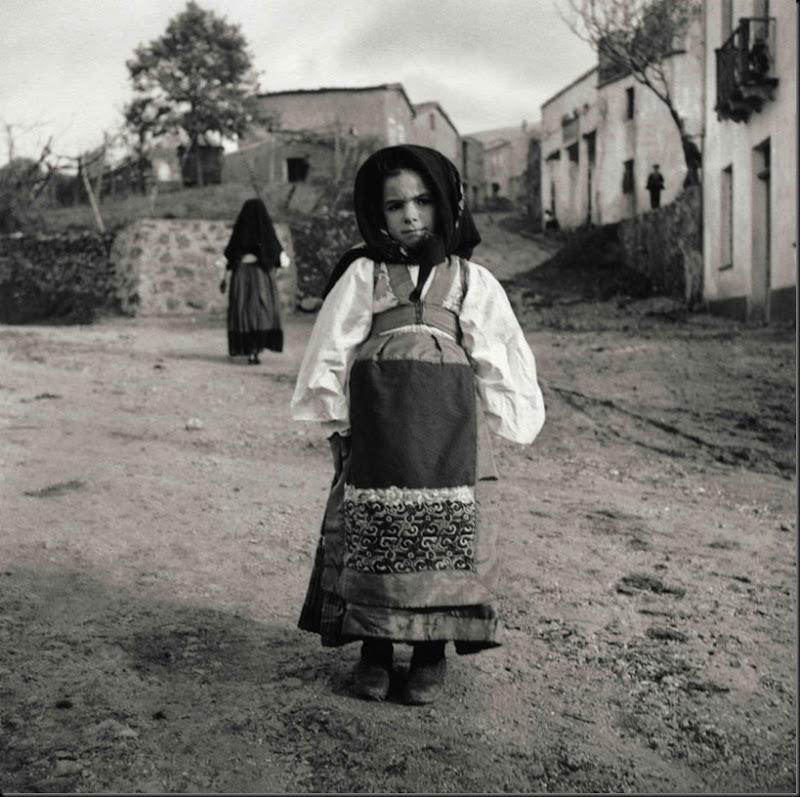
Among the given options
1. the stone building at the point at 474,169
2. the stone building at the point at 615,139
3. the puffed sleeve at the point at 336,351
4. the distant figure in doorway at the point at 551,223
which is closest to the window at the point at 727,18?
the stone building at the point at 615,139

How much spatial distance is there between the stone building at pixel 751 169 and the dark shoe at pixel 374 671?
9980mm

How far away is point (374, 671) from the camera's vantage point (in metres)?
2.61

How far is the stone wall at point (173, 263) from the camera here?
15.7 metres

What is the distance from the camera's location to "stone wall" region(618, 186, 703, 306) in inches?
625

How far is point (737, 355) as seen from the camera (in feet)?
30.3

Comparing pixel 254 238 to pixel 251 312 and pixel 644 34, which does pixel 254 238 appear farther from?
Answer: pixel 644 34

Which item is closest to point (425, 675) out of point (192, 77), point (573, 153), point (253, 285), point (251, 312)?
point (251, 312)

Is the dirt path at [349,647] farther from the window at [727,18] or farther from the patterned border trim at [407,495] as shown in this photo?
the window at [727,18]

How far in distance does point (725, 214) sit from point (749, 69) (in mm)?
2702

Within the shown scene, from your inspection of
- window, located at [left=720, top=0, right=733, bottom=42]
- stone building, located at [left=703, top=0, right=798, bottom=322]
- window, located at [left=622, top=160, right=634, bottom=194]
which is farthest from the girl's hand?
window, located at [left=622, top=160, right=634, bottom=194]

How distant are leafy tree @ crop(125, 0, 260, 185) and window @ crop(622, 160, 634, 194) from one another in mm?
11793

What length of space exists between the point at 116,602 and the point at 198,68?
1102 inches

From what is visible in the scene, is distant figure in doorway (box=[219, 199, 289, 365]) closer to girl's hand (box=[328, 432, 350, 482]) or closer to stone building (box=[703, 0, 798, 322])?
stone building (box=[703, 0, 798, 322])

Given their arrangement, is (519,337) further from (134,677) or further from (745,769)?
(134,677)
